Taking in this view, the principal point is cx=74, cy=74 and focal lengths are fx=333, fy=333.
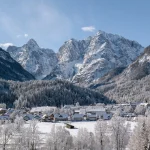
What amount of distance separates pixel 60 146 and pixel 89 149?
8.31m

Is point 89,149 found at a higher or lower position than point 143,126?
→ lower

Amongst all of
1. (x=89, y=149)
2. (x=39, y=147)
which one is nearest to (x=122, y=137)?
(x=89, y=149)

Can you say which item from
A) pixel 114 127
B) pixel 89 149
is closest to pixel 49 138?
pixel 89 149

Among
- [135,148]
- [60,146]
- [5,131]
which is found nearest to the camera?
[135,148]

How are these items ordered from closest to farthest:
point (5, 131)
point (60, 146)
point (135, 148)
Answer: point (135, 148)
point (60, 146)
point (5, 131)

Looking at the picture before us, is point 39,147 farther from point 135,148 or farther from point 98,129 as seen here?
point 135,148

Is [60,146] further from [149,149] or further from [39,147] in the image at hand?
[149,149]

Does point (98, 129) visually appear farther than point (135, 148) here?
Yes

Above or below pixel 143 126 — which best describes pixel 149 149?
below

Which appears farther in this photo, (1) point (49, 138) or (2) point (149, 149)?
(1) point (49, 138)

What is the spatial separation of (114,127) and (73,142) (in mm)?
12928

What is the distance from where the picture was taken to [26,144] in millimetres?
93875

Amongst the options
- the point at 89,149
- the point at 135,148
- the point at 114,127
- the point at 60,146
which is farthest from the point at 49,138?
the point at 135,148

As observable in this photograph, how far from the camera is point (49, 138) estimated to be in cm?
9406
